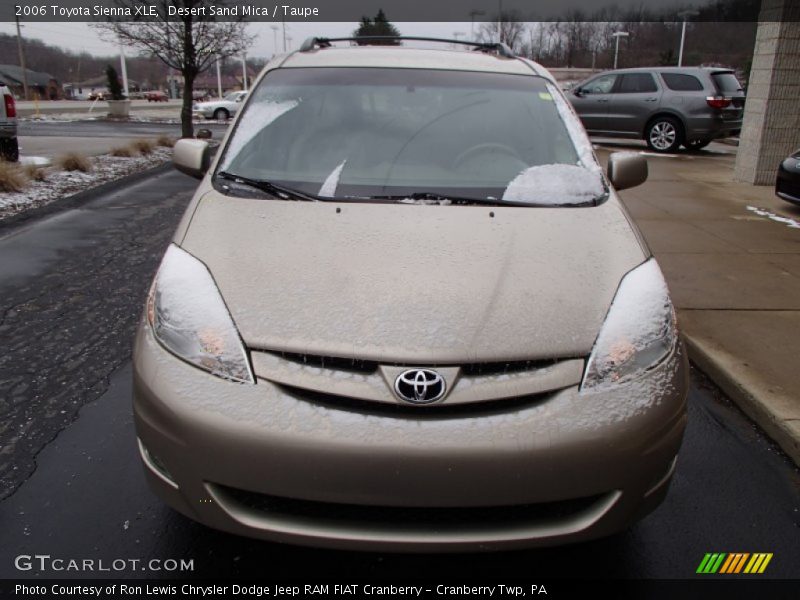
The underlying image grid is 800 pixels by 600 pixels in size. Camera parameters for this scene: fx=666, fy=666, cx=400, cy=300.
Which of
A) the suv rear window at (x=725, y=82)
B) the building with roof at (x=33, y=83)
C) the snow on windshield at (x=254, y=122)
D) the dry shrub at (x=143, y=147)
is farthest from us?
the building with roof at (x=33, y=83)

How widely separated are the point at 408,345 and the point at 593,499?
69 cm

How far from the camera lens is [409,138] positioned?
10.0 ft

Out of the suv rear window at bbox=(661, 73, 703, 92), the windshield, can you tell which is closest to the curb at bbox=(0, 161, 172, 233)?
the windshield

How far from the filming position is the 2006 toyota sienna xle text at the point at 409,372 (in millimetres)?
1795

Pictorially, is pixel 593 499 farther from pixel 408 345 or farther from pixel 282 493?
pixel 282 493

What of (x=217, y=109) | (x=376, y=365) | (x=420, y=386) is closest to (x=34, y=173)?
(x=376, y=365)

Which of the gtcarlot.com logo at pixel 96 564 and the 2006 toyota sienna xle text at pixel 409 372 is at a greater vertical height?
the 2006 toyota sienna xle text at pixel 409 372

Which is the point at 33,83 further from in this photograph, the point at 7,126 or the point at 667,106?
the point at 667,106

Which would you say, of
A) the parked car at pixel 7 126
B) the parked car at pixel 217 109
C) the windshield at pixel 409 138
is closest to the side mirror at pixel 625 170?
the windshield at pixel 409 138

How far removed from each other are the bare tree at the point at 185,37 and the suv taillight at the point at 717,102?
36.1 feet

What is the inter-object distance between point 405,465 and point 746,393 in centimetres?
243

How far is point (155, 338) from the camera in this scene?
212 centimetres

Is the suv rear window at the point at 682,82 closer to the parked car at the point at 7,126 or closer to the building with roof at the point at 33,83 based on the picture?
the parked car at the point at 7,126

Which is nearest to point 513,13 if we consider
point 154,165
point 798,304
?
point 154,165
